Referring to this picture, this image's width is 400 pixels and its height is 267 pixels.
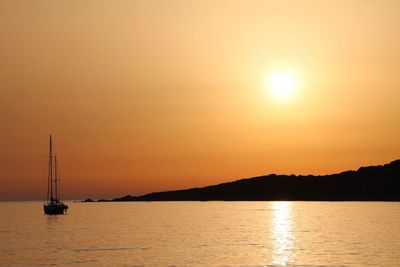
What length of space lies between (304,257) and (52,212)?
118390mm

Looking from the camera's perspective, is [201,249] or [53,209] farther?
[53,209]

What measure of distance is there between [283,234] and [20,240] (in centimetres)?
4757

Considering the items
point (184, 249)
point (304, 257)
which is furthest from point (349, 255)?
point (184, 249)

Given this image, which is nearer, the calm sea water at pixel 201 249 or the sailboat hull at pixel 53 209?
the calm sea water at pixel 201 249

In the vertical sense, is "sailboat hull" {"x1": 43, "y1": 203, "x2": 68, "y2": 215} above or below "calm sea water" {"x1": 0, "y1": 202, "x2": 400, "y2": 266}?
above

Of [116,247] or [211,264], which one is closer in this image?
[211,264]

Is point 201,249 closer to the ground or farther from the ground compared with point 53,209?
closer to the ground

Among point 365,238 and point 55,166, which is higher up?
point 55,166

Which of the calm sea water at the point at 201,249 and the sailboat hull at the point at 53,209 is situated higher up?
the sailboat hull at the point at 53,209

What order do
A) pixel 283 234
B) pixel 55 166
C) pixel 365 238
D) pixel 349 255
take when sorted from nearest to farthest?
1. pixel 349 255
2. pixel 365 238
3. pixel 283 234
4. pixel 55 166

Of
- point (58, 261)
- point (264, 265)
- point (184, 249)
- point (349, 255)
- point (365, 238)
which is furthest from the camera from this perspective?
point (365, 238)

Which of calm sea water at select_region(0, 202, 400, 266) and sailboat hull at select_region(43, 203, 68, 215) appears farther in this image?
sailboat hull at select_region(43, 203, 68, 215)

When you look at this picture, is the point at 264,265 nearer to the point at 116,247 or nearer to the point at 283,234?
the point at 116,247

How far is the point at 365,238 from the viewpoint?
393ft
